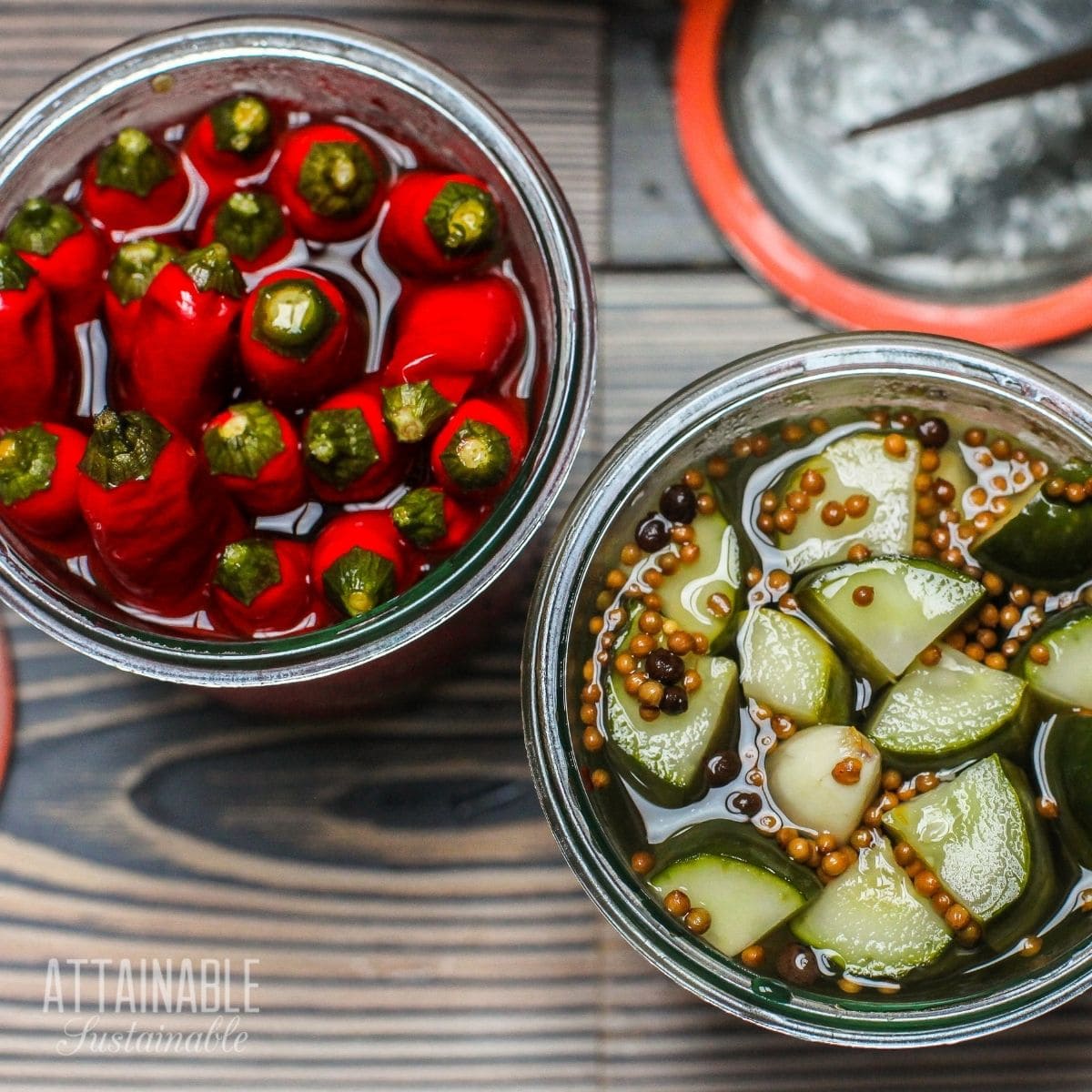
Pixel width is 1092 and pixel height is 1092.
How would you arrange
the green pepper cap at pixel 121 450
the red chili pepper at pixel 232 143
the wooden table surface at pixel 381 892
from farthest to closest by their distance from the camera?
1. the wooden table surface at pixel 381 892
2. the red chili pepper at pixel 232 143
3. the green pepper cap at pixel 121 450

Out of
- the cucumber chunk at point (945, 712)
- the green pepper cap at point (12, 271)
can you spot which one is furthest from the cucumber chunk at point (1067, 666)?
the green pepper cap at point (12, 271)

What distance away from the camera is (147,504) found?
581 mm

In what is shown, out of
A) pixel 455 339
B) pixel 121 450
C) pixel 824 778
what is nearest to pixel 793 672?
pixel 824 778

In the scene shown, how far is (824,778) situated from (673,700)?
9 cm

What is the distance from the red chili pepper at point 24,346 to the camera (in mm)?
615

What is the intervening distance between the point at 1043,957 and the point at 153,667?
513 millimetres

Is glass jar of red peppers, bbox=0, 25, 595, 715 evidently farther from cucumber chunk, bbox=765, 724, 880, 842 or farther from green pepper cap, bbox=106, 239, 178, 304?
cucumber chunk, bbox=765, 724, 880, 842

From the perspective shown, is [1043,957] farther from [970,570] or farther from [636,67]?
Answer: [636,67]

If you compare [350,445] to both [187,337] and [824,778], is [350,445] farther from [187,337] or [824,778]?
[824,778]

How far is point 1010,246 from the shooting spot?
0.86 m

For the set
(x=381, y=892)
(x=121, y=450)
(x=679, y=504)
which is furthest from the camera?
(x=381, y=892)

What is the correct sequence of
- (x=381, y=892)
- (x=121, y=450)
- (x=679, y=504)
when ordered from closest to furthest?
(x=121, y=450), (x=679, y=504), (x=381, y=892)

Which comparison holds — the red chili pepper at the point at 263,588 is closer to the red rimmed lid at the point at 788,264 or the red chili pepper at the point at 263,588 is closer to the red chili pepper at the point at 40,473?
the red chili pepper at the point at 40,473

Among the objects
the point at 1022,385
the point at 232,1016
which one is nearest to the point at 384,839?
the point at 232,1016
